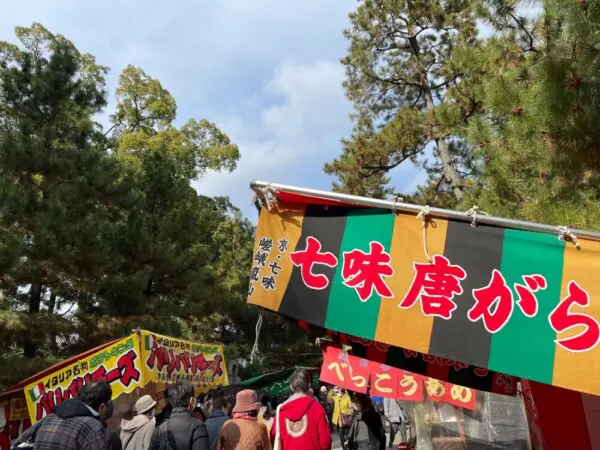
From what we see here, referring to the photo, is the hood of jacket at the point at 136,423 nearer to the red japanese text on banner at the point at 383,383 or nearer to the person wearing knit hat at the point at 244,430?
the person wearing knit hat at the point at 244,430

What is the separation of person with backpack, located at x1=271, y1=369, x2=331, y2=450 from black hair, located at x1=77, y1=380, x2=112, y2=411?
139 cm

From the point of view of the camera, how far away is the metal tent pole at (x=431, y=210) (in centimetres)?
273

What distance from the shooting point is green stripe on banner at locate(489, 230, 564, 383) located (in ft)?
8.75

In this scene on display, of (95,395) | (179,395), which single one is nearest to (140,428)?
(179,395)

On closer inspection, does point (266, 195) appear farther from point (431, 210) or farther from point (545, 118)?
point (545, 118)

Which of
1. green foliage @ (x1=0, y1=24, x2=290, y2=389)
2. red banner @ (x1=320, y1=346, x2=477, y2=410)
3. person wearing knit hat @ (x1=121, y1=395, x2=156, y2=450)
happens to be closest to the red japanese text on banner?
red banner @ (x1=320, y1=346, x2=477, y2=410)

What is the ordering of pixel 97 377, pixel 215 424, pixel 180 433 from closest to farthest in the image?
pixel 180 433
pixel 215 424
pixel 97 377

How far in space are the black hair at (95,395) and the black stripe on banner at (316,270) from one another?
1.46 m

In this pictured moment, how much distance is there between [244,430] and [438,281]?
2562mm

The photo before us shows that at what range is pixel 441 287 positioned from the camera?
2.92 metres

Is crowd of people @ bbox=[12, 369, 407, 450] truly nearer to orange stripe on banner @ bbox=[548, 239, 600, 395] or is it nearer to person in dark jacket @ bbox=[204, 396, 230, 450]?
person in dark jacket @ bbox=[204, 396, 230, 450]

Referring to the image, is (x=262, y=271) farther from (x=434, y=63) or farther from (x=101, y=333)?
(x=434, y=63)

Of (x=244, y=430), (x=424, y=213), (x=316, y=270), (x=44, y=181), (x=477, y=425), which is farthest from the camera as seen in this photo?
(x=44, y=181)

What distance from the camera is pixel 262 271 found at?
3.42m
